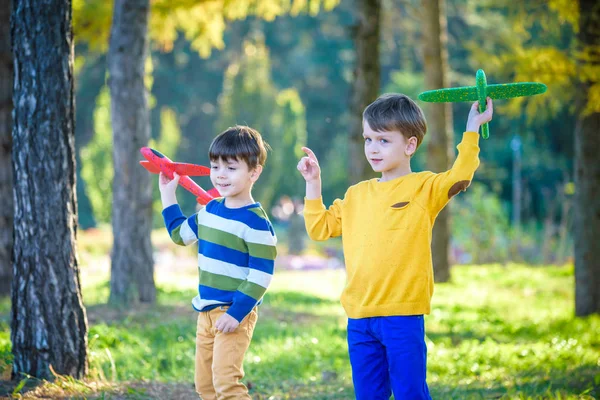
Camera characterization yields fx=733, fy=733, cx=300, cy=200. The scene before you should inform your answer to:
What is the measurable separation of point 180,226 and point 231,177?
416 millimetres

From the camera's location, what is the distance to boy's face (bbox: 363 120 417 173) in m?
3.01

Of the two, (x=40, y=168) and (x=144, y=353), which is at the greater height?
(x=40, y=168)

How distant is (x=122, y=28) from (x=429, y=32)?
19.4 ft

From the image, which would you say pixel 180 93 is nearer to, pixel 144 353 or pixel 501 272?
pixel 501 272

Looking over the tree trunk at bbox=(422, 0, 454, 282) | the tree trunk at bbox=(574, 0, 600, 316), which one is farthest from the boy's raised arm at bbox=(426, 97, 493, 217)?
the tree trunk at bbox=(422, 0, 454, 282)

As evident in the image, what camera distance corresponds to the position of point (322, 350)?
5.81 m

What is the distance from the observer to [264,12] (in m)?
10.3

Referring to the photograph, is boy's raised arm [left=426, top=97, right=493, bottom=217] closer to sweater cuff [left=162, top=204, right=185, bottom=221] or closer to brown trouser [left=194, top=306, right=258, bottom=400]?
brown trouser [left=194, top=306, right=258, bottom=400]

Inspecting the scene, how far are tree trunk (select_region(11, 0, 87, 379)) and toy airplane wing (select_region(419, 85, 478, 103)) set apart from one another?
2.11 m

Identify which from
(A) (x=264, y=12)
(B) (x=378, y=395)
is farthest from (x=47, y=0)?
(A) (x=264, y=12)

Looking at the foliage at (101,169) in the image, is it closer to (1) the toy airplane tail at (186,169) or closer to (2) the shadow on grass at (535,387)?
(2) the shadow on grass at (535,387)

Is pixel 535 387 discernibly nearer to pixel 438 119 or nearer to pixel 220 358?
pixel 220 358

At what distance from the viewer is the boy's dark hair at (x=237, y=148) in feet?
10.4

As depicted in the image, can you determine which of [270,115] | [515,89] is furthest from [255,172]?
[270,115]
